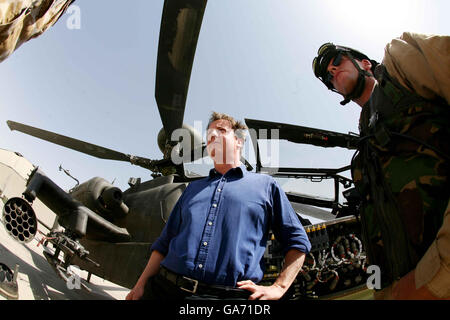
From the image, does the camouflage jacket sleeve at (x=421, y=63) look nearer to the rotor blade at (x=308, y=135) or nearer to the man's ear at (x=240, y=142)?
the man's ear at (x=240, y=142)

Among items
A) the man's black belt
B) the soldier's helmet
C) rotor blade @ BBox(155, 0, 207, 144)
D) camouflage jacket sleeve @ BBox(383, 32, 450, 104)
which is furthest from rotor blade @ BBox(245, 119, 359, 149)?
the man's black belt

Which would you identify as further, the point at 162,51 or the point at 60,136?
the point at 60,136

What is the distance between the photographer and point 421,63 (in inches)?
58.8

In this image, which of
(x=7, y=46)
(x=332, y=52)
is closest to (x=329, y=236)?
(x=332, y=52)

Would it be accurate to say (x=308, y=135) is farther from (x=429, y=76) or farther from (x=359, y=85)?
(x=429, y=76)

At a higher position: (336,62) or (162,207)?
→ (336,62)

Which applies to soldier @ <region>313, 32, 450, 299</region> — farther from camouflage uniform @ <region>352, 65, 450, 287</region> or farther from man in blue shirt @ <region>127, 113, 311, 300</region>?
man in blue shirt @ <region>127, 113, 311, 300</region>

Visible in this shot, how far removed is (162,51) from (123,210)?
288 centimetres

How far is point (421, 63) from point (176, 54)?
3.75m

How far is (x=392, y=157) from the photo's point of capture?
1.64m

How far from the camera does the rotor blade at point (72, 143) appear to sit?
6.81 meters

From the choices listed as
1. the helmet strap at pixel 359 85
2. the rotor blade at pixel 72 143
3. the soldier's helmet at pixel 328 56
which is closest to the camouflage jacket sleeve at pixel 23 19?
the soldier's helmet at pixel 328 56

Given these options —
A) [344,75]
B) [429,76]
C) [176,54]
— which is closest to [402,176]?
[429,76]
